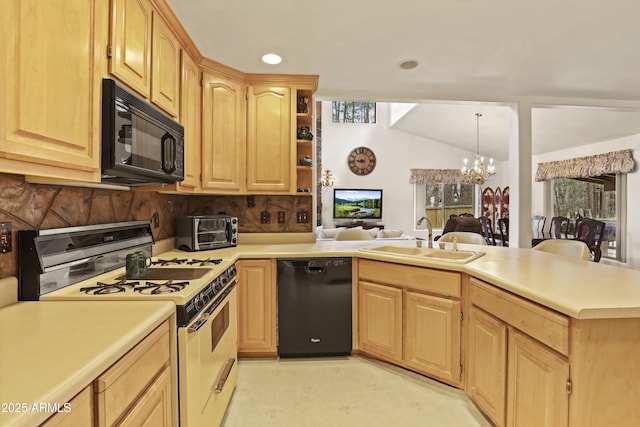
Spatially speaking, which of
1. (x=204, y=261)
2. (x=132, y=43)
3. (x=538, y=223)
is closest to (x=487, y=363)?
(x=204, y=261)

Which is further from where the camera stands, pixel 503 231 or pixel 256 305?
pixel 503 231

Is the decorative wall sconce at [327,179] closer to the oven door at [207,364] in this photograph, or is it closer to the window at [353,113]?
the window at [353,113]

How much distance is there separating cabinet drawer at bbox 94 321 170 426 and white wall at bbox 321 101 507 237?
25.9 ft

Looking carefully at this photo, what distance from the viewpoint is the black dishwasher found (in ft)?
8.32

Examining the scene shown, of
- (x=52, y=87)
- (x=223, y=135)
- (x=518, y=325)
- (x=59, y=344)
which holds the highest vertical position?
(x=223, y=135)

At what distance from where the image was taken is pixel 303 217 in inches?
129

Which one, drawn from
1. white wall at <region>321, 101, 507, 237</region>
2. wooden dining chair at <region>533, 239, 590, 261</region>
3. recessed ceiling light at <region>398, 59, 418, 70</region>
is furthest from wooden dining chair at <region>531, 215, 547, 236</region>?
recessed ceiling light at <region>398, 59, 418, 70</region>

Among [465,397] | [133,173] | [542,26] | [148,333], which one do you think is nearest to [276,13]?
[133,173]

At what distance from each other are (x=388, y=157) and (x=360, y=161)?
2.62ft

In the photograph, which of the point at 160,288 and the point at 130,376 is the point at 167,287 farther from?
the point at 130,376

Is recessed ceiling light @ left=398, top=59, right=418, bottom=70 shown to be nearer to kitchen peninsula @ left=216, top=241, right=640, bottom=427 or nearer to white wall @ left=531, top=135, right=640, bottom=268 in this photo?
kitchen peninsula @ left=216, top=241, right=640, bottom=427

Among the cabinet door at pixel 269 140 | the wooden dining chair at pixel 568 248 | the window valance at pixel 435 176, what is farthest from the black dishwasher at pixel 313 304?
the window valance at pixel 435 176

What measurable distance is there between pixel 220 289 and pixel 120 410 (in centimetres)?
90

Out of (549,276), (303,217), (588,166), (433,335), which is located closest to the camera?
(549,276)
